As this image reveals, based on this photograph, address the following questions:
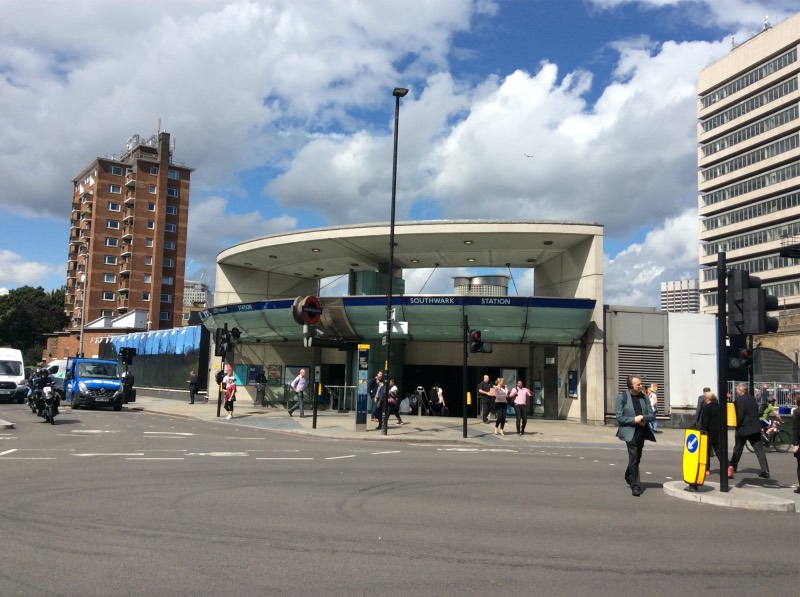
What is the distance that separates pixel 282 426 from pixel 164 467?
10540 mm

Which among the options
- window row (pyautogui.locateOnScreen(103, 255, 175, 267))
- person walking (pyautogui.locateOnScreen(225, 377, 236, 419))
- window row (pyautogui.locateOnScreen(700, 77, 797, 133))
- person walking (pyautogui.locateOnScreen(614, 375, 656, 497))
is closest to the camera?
person walking (pyautogui.locateOnScreen(614, 375, 656, 497))

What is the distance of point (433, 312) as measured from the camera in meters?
27.9

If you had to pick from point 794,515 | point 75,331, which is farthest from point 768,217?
point 794,515

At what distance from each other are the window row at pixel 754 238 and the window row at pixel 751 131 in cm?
1430

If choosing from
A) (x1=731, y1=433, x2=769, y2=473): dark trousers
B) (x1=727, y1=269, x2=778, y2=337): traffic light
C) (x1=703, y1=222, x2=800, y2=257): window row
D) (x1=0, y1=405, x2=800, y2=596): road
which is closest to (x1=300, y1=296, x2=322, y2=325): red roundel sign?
(x1=0, y1=405, x2=800, y2=596): road

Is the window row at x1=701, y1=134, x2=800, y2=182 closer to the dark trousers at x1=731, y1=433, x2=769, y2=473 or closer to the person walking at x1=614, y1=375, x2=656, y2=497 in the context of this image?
the dark trousers at x1=731, y1=433, x2=769, y2=473

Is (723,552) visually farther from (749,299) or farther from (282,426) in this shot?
(282,426)

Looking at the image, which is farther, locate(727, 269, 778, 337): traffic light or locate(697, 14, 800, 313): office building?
locate(697, 14, 800, 313): office building

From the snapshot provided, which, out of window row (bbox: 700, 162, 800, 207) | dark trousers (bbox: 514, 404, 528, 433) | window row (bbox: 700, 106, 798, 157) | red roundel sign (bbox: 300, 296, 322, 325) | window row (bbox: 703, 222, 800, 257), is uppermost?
window row (bbox: 700, 106, 798, 157)

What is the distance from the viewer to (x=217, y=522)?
766 cm

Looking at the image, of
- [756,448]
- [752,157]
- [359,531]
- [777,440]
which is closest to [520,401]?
[777,440]

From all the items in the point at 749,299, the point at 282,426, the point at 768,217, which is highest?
the point at 768,217

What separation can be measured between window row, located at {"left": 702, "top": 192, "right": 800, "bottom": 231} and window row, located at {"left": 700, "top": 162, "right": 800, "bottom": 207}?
7.71 feet

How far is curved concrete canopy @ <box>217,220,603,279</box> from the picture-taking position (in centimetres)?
2775
